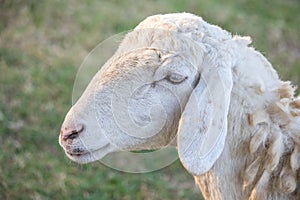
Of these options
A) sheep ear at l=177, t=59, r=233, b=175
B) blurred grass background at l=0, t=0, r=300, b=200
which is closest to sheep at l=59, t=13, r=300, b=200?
sheep ear at l=177, t=59, r=233, b=175

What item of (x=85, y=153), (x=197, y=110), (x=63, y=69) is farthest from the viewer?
(x=63, y=69)

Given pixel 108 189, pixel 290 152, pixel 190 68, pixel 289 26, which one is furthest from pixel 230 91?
pixel 289 26

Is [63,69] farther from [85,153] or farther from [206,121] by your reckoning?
[206,121]

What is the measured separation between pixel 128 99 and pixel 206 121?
34 centimetres

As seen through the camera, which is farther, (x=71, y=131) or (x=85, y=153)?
(x=85, y=153)

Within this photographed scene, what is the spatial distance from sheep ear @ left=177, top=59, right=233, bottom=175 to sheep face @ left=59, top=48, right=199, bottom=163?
3.3 inches

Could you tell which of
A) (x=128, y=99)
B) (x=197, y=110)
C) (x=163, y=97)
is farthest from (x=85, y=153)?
(x=197, y=110)

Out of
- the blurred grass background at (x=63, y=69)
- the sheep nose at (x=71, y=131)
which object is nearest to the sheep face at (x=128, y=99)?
the sheep nose at (x=71, y=131)

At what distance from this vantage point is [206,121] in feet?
10.2

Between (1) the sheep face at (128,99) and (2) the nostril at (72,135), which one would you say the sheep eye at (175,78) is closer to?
(1) the sheep face at (128,99)

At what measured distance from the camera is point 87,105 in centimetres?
314

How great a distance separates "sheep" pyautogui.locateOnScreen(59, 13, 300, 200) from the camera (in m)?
3.12

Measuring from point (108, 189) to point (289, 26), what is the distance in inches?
172

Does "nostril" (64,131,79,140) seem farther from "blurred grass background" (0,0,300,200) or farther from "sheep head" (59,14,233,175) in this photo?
"blurred grass background" (0,0,300,200)
